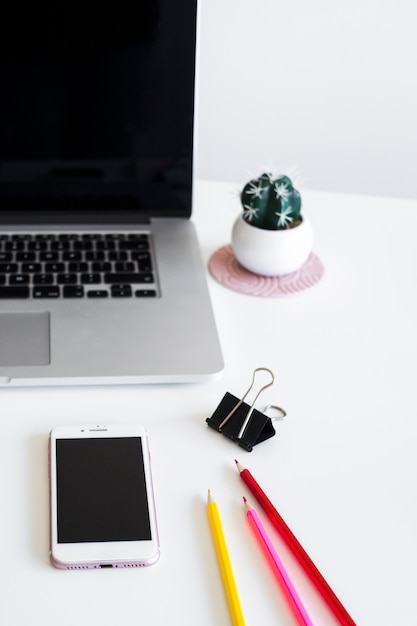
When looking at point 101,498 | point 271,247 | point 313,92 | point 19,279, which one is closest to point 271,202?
point 271,247

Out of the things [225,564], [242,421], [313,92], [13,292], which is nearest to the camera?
[225,564]

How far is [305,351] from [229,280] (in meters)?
0.14

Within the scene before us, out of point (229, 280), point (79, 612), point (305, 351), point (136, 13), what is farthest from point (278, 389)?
point (136, 13)

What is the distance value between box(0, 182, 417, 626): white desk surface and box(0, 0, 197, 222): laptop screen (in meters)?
0.15

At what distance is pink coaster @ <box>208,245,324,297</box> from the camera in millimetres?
905

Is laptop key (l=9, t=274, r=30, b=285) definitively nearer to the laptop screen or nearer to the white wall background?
the laptop screen

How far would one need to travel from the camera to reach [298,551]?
62 centimetres

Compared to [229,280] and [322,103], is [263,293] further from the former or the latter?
[322,103]

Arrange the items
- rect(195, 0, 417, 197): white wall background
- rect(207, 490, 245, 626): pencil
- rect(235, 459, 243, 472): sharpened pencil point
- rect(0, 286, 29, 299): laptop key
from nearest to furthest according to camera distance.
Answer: rect(207, 490, 245, 626): pencil → rect(235, 459, 243, 472): sharpened pencil point → rect(0, 286, 29, 299): laptop key → rect(195, 0, 417, 197): white wall background

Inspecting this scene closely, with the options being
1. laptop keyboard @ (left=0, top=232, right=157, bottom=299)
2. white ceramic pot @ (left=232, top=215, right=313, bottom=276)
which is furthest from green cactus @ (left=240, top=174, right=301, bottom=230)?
laptop keyboard @ (left=0, top=232, right=157, bottom=299)

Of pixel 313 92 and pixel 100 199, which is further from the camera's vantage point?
pixel 313 92

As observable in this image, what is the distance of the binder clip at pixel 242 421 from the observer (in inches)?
28.1

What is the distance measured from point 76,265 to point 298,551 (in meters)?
0.40

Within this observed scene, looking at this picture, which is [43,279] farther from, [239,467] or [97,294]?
[239,467]
